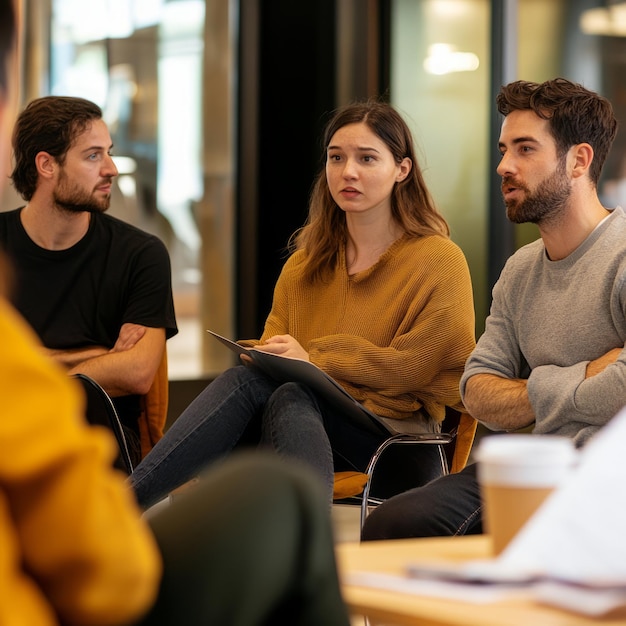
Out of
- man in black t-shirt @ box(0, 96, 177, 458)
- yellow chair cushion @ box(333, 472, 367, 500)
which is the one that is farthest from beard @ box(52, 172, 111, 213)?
yellow chair cushion @ box(333, 472, 367, 500)

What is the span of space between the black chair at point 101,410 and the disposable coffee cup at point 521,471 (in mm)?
1795

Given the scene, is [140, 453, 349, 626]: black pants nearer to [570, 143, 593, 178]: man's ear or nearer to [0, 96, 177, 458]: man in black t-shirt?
[570, 143, 593, 178]: man's ear

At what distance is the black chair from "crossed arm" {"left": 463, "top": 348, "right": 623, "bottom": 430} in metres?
0.92

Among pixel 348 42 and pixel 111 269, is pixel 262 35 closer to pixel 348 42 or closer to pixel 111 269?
pixel 348 42

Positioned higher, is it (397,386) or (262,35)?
(262,35)

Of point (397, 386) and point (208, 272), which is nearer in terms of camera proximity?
point (397, 386)

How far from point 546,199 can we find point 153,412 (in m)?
1.25

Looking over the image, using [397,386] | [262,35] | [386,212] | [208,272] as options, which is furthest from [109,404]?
[262,35]

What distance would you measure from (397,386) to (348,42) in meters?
3.57

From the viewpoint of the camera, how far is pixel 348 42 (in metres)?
6.05

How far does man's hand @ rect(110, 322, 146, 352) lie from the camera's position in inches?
121

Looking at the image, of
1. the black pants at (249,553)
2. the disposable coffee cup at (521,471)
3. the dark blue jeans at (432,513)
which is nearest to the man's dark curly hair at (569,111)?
the dark blue jeans at (432,513)

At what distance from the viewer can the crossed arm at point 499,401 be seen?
241cm

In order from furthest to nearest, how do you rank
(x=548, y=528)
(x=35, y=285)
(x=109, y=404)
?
(x=35, y=285) < (x=109, y=404) < (x=548, y=528)
